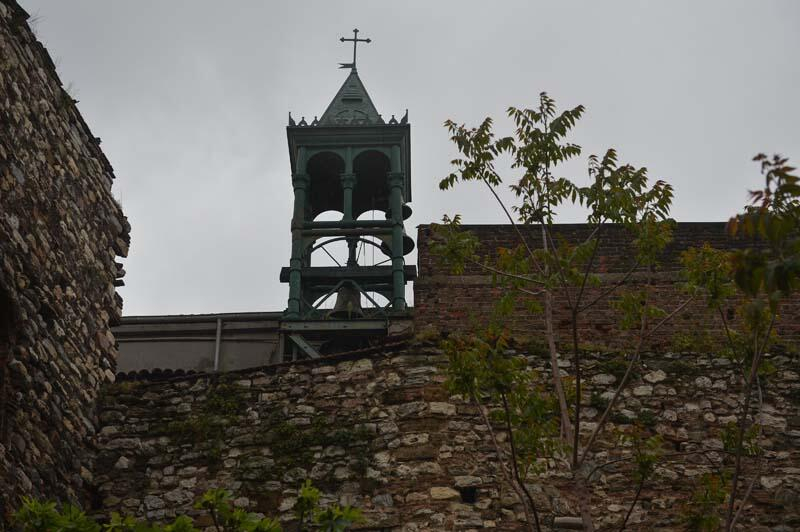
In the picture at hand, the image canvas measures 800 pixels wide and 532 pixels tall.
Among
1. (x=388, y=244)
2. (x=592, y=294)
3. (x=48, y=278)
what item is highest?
(x=388, y=244)

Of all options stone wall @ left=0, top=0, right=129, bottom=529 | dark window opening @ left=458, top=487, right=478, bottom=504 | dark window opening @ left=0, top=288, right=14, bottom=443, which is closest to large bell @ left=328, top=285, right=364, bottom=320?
stone wall @ left=0, top=0, right=129, bottom=529

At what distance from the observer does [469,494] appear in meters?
9.16

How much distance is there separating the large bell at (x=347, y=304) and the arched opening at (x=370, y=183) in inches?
96.9

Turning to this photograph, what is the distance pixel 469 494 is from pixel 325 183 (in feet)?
35.1

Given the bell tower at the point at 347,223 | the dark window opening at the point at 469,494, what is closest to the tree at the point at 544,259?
the dark window opening at the point at 469,494

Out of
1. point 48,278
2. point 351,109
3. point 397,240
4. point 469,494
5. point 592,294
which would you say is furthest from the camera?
point 351,109

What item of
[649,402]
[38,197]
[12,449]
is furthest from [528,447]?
[38,197]

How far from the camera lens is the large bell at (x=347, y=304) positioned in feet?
53.8

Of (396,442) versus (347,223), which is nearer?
(396,442)

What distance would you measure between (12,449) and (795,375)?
20.4ft

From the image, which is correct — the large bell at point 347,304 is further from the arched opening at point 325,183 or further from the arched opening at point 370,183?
the arched opening at point 370,183

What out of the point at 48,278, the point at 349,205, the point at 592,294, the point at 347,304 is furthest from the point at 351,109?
the point at 48,278

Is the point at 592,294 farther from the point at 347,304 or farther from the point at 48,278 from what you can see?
the point at 347,304

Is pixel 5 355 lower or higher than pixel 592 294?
lower
